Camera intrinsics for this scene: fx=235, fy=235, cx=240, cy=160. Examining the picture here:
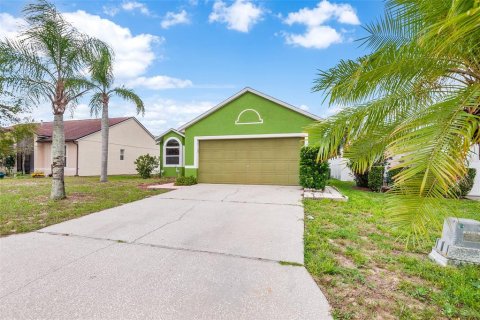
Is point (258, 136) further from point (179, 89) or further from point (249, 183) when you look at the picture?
point (179, 89)

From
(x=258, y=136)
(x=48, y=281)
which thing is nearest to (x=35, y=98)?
(x=48, y=281)

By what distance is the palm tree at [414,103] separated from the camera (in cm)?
180

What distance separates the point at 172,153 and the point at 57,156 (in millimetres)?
9080

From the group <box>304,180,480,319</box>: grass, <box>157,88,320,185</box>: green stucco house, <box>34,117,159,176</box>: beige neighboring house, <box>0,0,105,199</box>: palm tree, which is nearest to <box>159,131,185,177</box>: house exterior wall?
<box>157,88,320,185</box>: green stucco house

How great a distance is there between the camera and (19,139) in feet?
58.4

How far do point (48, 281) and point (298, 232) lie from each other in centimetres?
392

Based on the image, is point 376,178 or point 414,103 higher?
point 414,103

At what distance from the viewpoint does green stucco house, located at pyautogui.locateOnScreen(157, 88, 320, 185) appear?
38.5 feet

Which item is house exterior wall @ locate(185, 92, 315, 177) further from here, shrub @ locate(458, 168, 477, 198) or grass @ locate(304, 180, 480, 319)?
grass @ locate(304, 180, 480, 319)

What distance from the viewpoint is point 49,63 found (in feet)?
25.5

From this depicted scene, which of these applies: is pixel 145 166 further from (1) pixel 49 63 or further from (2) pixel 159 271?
(2) pixel 159 271

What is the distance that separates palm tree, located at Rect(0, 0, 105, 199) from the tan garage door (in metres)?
6.49

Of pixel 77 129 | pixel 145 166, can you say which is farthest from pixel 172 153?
pixel 77 129

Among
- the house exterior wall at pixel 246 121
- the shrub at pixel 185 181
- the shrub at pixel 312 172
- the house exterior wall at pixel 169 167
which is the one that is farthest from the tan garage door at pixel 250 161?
the house exterior wall at pixel 169 167
